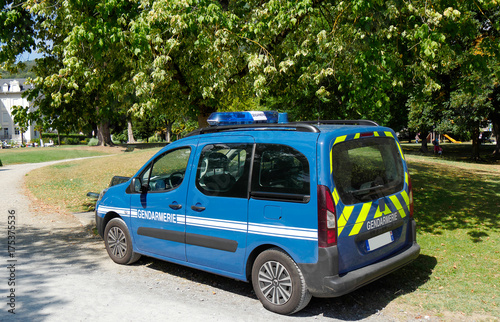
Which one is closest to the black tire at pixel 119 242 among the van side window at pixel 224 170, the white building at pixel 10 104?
the van side window at pixel 224 170

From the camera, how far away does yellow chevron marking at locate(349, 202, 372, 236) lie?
13.8 ft

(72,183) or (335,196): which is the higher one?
(335,196)

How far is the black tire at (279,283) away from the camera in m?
4.19

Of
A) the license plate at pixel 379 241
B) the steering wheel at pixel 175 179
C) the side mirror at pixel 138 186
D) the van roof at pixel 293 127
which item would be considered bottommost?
the license plate at pixel 379 241

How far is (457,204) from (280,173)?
7.40 meters

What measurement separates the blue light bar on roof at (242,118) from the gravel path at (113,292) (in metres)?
2.12

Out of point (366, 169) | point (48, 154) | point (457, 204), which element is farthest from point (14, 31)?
point (48, 154)

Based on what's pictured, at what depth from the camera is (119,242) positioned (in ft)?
20.4

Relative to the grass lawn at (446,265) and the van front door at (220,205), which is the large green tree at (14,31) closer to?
the grass lawn at (446,265)

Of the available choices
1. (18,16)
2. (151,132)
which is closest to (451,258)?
(18,16)

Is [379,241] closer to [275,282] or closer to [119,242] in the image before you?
[275,282]

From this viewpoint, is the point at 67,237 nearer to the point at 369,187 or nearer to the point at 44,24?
the point at 44,24

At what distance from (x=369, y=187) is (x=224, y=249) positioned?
175cm

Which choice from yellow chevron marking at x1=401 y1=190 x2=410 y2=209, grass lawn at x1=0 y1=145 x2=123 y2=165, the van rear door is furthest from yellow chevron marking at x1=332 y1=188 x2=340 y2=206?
grass lawn at x1=0 y1=145 x2=123 y2=165
